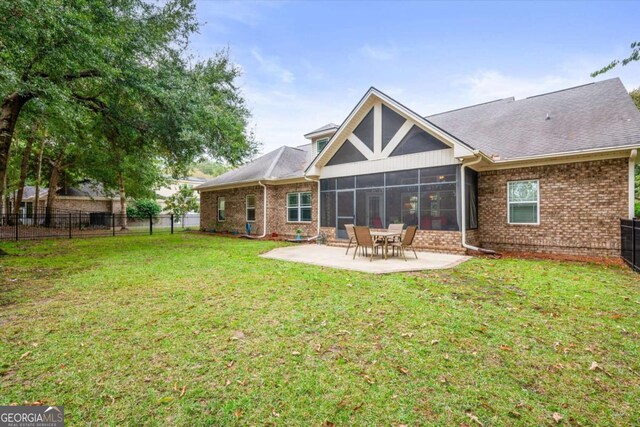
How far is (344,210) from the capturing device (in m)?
12.6

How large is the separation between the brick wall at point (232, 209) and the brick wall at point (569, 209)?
37.3 feet

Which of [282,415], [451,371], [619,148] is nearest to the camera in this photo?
[282,415]

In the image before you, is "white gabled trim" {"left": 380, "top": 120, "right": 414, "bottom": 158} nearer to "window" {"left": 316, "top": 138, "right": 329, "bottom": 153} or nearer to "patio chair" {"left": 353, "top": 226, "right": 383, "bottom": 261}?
"patio chair" {"left": 353, "top": 226, "right": 383, "bottom": 261}

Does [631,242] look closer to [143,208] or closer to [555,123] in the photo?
[555,123]

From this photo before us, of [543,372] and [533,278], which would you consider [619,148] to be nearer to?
[533,278]

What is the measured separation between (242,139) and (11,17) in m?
7.55

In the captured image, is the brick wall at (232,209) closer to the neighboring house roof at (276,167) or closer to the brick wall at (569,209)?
the neighboring house roof at (276,167)

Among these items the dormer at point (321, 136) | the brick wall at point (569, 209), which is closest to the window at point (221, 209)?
the dormer at point (321, 136)

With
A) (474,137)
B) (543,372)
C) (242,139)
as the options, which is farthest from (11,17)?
(474,137)

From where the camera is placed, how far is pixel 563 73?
591 inches

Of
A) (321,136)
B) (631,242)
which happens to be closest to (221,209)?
(321,136)

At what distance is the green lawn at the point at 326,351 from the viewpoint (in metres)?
2.28

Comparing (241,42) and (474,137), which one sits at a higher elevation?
(241,42)

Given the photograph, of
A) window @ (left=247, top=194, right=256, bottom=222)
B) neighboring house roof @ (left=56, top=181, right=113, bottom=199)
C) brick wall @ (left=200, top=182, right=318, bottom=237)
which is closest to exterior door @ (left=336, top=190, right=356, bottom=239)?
brick wall @ (left=200, top=182, right=318, bottom=237)
